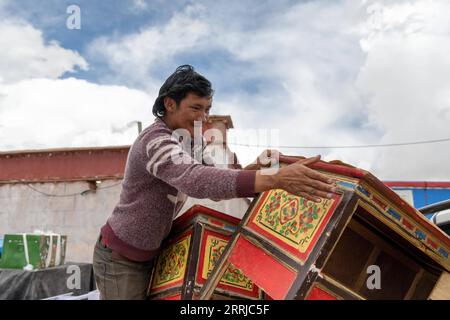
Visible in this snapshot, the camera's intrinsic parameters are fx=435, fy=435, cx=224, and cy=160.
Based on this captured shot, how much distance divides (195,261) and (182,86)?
0.74 m

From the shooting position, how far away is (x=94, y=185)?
10.3m

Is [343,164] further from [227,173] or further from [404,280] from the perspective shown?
[404,280]

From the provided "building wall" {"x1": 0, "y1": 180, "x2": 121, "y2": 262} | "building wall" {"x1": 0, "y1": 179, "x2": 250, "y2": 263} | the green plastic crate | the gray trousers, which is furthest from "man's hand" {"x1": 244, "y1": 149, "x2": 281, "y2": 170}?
"building wall" {"x1": 0, "y1": 180, "x2": 121, "y2": 262}

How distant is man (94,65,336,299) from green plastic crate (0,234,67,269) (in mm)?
3188

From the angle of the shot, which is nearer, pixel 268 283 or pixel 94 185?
pixel 268 283

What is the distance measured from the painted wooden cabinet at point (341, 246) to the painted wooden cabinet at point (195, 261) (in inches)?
4.7

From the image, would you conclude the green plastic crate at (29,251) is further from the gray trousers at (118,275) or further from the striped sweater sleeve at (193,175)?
the striped sweater sleeve at (193,175)

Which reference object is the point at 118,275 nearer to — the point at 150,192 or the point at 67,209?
the point at 150,192

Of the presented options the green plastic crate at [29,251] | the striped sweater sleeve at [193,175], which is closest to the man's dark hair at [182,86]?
the striped sweater sleeve at [193,175]

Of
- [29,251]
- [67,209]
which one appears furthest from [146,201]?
[67,209]

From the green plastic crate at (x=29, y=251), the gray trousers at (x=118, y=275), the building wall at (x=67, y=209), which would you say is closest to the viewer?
the gray trousers at (x=118, y=275)

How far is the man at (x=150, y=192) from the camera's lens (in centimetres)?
169

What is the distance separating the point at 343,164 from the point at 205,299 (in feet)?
2.40
